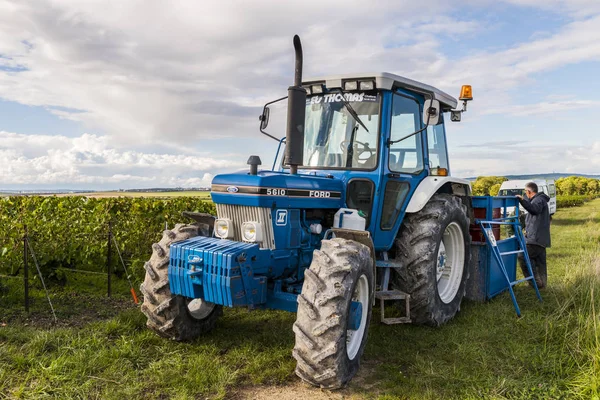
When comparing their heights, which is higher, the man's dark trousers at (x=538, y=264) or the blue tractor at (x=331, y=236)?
the blue tractor at (x=331, y=236)

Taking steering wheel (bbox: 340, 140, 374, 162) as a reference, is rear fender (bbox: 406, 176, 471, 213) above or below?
below

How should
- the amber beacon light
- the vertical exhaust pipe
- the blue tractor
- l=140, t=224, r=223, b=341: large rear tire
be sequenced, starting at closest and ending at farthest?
the blue tractor < the vertical exhaust pipe < l=140, t=224, r=223, b=341: large rear tire < the amber beacon light

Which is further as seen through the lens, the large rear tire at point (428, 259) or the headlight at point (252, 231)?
the large rear tire at point (428, 259)

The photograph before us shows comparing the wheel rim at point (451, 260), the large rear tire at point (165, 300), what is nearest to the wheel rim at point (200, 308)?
the large rear tire at point (165, 300)

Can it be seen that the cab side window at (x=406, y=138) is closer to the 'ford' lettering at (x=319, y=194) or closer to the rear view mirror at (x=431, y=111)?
the rear view mirror at (x=431, y=111)

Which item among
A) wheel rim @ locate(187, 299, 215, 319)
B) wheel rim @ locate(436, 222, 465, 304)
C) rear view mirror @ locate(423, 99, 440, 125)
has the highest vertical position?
rear view mirror @ locate(423, 99, 440, 125)

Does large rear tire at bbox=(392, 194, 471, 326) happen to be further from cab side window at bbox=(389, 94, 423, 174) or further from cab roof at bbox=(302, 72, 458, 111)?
cab roof at bbox=(302, 72, 458, 111)

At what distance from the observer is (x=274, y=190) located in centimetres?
461

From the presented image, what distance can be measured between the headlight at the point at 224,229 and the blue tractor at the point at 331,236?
0.01 m

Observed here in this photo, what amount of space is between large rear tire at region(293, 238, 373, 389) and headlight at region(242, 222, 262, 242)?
636 millimetres

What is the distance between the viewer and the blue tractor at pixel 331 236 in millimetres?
4156

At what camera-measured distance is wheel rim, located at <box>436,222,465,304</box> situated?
20.9ft

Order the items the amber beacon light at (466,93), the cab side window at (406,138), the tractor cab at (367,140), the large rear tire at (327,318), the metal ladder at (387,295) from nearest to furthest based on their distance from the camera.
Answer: the large rear tire at (327,318) < the metal ladder at (387,295) < the tractor cab at (367,140) < the cab side window at (406,138) < the amber beacon light at (466,93)

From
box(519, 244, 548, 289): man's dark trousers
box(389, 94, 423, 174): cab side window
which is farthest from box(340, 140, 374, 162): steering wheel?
box(519, 244, 548, 289): man's dark trousers
